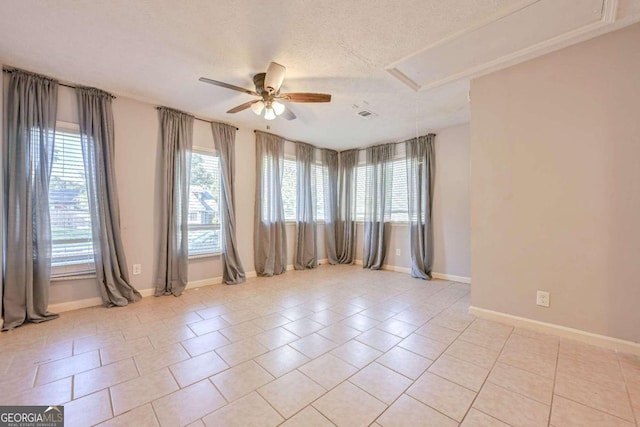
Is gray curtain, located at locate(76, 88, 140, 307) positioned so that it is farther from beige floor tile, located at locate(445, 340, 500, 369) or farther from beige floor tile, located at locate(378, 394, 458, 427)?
beige floor tile, located at locate(445, 340, 500, 369)

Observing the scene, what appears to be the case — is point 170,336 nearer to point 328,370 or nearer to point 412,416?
point 328,370

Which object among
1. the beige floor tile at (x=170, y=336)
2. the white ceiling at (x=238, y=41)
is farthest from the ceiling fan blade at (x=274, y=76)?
the beige floor tile at (x=170, y=336)

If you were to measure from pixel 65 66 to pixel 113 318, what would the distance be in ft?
8.46

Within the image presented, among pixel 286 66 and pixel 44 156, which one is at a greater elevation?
pixel 286 66

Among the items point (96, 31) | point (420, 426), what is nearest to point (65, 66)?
point (96, 31)

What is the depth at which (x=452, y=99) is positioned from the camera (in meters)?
3.32

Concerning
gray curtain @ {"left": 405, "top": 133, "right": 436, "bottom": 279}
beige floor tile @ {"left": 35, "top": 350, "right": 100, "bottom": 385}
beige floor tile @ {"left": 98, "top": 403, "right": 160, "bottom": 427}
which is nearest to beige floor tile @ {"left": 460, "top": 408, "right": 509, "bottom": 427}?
beige floor tile @ {"left": 98, "top": 403, "right": 160, "bottom": 427}

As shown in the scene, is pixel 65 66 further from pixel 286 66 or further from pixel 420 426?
pixel 420 426

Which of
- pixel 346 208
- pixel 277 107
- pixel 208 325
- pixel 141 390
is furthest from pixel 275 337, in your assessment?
pixel 346 208

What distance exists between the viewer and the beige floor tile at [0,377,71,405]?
1526 millimetres

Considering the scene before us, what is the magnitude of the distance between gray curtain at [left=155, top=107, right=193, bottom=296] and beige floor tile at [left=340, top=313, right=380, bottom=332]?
235 cm

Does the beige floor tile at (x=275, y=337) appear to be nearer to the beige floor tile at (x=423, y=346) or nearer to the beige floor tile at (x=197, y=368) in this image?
the beige floor tile at (x=197, y=368)

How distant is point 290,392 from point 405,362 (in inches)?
35.2

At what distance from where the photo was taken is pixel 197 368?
74.1 inches
